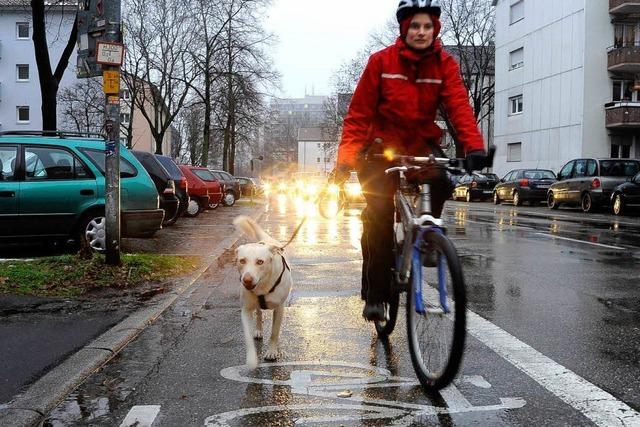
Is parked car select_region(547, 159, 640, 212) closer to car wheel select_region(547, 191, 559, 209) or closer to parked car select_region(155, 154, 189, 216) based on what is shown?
car wheel select_region(547, 191, 559, 209)

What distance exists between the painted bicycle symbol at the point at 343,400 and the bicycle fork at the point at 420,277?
0.49 meters

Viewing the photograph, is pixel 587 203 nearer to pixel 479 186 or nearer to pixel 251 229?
pixel 479 186

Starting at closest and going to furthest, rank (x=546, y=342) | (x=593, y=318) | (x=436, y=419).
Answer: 1. (x=436, y=419)
2. (x=546, y=342)
3. (x=593, y=318)

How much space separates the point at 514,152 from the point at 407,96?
42.6 m

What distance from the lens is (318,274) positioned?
867 centimetres

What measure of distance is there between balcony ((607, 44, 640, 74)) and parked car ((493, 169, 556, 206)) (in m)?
8.83

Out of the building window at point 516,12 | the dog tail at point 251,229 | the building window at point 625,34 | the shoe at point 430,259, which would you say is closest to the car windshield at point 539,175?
the building window at point 625,34

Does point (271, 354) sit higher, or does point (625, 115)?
point (625, 115)

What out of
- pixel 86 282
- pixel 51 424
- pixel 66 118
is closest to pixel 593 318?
pixel 51 424

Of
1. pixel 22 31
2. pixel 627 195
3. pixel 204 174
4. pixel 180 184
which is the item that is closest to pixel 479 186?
pixel 627 195

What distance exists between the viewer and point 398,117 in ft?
13.8

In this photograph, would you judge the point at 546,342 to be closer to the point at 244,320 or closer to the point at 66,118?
the point at 244,320

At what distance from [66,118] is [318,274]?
Answer: 50885 mm

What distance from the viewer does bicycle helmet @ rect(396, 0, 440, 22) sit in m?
4.04
